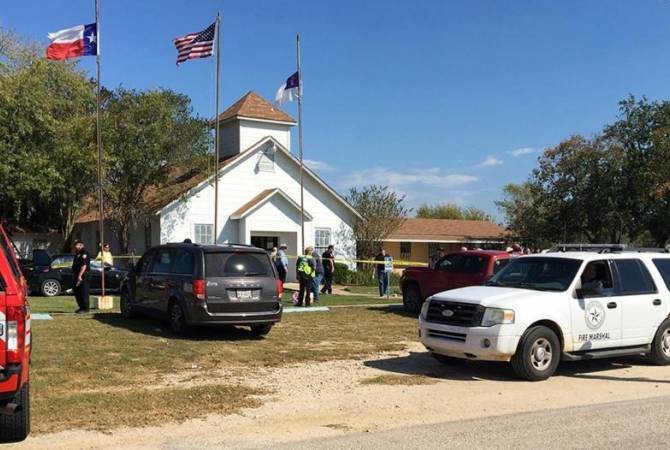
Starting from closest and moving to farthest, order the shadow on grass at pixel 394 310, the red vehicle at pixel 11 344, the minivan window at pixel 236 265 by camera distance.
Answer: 1. the red vehicle at pixel 11 344
2. the minivan window at pixel 236 265
3. the shadow on grass at pixel 394 310

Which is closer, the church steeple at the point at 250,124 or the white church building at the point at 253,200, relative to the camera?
the white church building at the point at 253,200

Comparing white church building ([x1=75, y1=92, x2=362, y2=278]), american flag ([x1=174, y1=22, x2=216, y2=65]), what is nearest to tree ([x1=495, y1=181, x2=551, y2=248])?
white church building ([x1=75, y1=92, x2=362, y2=278])

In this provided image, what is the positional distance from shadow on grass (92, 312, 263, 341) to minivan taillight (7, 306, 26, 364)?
22.4 feet

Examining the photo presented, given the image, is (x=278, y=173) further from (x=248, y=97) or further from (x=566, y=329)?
(x=566, y=329)

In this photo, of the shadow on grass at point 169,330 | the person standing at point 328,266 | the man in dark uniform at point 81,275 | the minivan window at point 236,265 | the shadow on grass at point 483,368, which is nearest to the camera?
the shadow on grass at point 483,368

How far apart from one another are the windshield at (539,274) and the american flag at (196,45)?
16523 millimetres

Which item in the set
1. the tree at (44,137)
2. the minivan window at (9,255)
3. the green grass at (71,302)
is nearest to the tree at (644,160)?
the green grass at (71,302)

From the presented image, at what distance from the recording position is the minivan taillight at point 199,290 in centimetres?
1184

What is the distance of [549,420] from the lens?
7008 millimetres

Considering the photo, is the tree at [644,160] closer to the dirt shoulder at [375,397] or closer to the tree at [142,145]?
the tree at [142,145]

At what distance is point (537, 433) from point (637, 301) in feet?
15.2

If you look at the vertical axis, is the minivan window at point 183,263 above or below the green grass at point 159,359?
above

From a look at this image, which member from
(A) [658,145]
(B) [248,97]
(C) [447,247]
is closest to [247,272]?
(B) [248,97]

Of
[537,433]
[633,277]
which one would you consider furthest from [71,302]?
[537,433]
